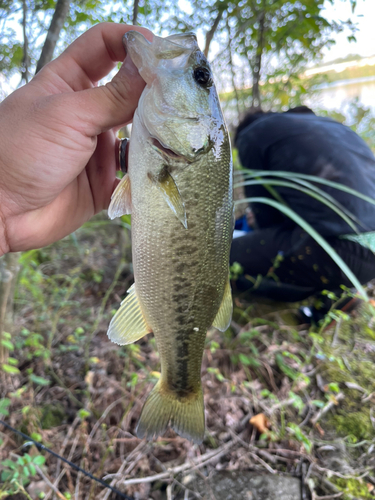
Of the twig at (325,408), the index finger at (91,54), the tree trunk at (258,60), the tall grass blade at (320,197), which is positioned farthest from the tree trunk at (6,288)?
the tree trunk at (258,60)

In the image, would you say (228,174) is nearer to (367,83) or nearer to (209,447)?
(209,447)

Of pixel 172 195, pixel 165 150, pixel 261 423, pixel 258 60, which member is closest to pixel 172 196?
pixel 172 195

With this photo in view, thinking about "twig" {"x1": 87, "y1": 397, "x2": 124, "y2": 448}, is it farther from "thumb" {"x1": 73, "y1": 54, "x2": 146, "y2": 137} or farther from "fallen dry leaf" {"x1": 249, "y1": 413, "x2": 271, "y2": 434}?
"thumb" {"x1": 73, "y1": 54, "x2": 146, "y2": 137}

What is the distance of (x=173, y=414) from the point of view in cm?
139

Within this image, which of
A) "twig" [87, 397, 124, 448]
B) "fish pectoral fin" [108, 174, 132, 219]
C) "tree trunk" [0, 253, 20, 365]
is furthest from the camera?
"tree trunk" [0, 253, 20, 365]

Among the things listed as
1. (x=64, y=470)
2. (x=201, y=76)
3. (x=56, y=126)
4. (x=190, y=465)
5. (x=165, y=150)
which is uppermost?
(x=201, y=76)

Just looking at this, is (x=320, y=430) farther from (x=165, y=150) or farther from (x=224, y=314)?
(x=165, y=150)

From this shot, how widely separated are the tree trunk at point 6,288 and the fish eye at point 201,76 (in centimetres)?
158

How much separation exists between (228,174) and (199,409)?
1.07 m

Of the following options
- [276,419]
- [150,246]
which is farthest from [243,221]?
[150,246]

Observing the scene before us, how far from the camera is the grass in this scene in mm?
1779

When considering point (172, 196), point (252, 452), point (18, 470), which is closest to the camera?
point (172, 196)

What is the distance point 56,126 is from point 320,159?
242cm

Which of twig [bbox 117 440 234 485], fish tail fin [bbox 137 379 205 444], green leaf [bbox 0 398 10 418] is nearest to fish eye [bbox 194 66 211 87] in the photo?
fish tail fin [bbox 137 379 205 444]
